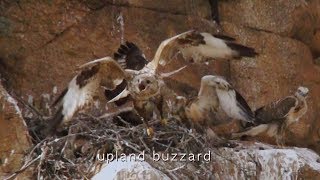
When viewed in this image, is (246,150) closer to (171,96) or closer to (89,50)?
(171,96)

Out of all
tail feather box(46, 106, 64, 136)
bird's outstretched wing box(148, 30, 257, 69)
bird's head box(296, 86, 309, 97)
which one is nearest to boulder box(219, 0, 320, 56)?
bird's head box(296, 86, 309, 97)

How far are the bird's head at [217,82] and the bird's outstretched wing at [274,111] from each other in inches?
32.2

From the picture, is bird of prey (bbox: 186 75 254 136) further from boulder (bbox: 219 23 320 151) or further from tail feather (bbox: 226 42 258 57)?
boulder (bbox: 219 23 320 151)

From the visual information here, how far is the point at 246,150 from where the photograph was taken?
606cm

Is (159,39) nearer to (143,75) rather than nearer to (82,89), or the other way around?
(143,75)

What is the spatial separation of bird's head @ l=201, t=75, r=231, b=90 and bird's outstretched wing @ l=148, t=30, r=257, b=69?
0.18 meters

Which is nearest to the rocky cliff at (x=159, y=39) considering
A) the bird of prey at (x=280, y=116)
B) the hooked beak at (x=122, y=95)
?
the bird of prey at (x=280, y=116)

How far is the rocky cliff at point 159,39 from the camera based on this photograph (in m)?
6.80

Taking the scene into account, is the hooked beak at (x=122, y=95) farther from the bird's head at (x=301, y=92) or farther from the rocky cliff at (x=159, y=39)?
the bird's head at (x=301, y=92)

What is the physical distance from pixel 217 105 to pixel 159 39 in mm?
1151

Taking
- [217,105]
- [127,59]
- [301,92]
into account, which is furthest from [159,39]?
[301,92]

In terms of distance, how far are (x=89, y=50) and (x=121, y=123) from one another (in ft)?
3.29

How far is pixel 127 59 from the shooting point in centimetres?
652

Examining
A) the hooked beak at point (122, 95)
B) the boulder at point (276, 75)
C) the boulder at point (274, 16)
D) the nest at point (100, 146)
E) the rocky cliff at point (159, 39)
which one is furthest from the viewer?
the boulder at point (274, 16)
